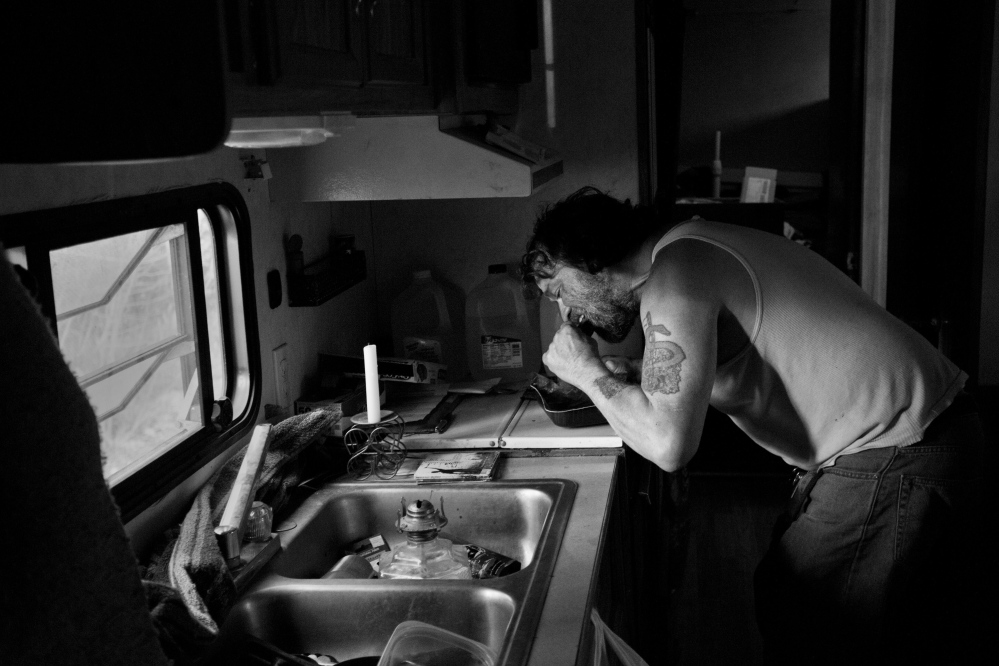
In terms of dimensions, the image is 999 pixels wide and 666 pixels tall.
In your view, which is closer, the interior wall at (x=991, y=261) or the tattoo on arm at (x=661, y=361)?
the tattoo on arm at (x=661, y=361)

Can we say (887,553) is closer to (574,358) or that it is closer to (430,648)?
(574,358)

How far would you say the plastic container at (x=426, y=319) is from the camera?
282cm

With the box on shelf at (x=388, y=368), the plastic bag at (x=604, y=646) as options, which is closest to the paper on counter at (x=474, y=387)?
the box on shelf at (x=388, y=368)

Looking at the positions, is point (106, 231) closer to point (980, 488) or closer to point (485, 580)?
point (485, 580)

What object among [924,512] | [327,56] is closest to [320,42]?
[327,56]

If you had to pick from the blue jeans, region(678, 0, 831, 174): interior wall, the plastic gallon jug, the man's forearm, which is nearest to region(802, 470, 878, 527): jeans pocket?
the blue jeans

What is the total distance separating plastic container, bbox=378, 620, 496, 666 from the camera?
1.28 m

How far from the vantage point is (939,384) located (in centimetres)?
182

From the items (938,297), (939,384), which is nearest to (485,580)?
(939,384)

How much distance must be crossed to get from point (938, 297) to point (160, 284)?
301cm

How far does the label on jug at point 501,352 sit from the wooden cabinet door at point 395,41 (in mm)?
1128

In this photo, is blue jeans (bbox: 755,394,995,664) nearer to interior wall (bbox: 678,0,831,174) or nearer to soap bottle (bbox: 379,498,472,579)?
soap bottle (bbox: 379,498,472,579)

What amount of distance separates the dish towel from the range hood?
2.01ft

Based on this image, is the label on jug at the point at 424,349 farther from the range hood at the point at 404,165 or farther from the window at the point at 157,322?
the window at the point at 157,322
